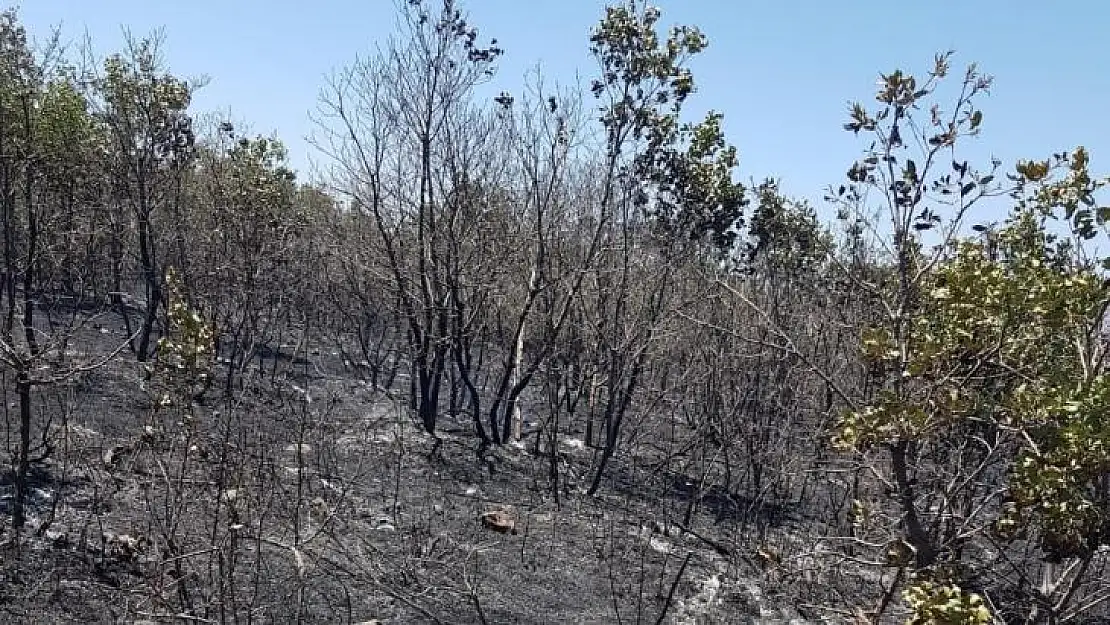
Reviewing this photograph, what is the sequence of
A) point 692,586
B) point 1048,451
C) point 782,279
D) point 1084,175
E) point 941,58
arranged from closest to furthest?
point 1048,451 < point 1084,175 < point 941,58 < point 692,586 < point 782,279

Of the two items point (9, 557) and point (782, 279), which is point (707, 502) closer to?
point (782, 279)

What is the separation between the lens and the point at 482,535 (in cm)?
917

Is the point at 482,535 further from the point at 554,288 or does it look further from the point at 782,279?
the point at 782,279

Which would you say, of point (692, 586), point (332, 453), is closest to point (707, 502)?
point (692, 586)

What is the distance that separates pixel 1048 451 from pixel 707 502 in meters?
8.71

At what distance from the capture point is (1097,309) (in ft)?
12.8

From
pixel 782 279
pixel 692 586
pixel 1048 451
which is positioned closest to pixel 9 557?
pixel 692 586

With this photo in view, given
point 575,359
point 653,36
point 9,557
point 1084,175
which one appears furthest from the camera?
point 575,359

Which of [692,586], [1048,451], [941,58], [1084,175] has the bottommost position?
[692,586]

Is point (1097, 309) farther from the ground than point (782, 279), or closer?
closer

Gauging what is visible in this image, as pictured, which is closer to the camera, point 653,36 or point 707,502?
point 653,36

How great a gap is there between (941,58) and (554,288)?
7586 millimetres

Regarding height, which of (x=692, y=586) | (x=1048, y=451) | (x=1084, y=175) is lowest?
(x=692, y=586)

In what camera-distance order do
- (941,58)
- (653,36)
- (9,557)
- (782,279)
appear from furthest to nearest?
(782,279)
(653,36)
(9,557)
(941,58)
